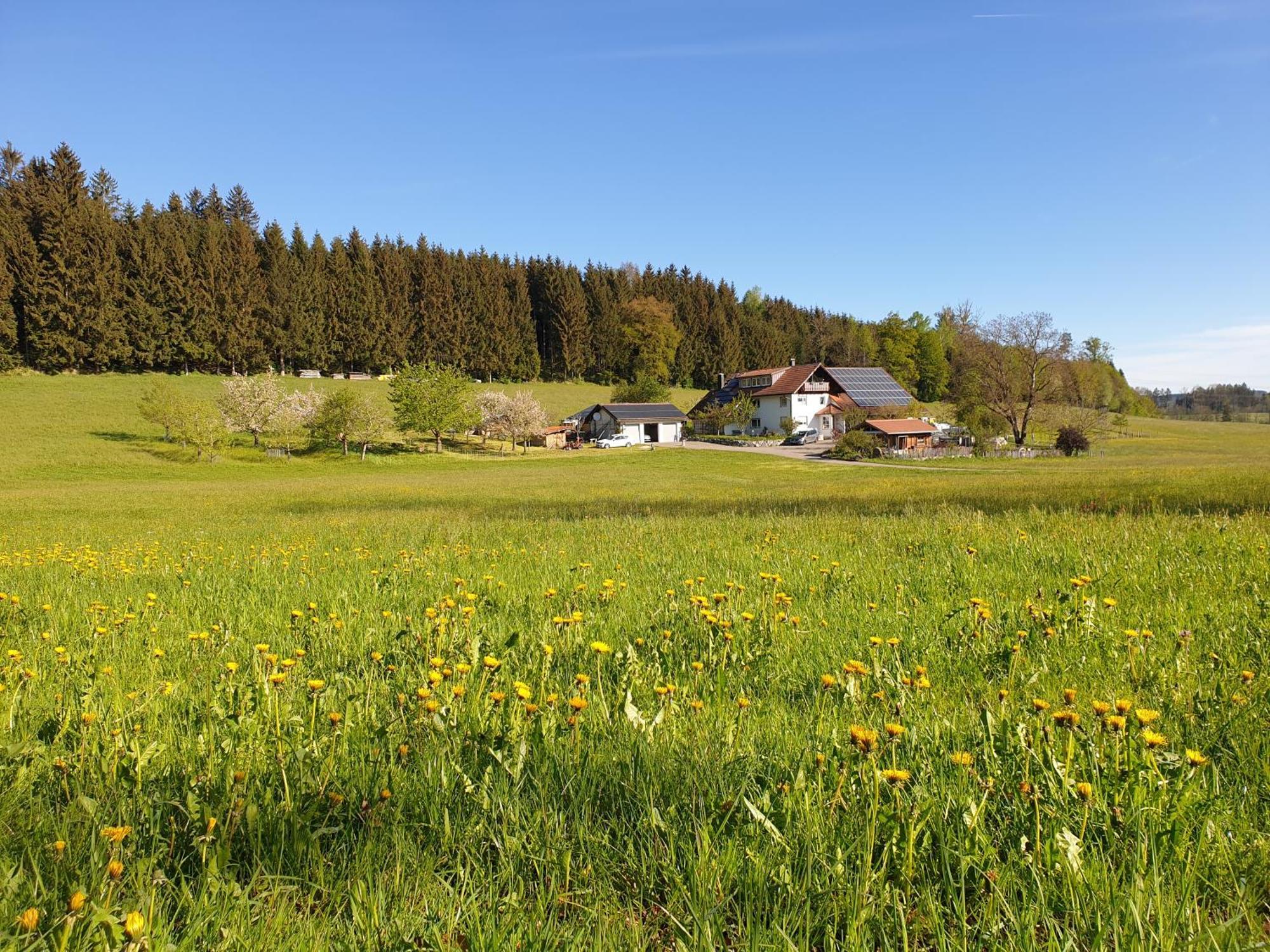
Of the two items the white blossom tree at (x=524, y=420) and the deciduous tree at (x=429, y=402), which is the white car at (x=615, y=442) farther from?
the deciduous tree at (x=429, y=402)

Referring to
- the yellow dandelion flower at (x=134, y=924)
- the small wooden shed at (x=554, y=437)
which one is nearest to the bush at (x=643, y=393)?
the small wooden shed at (x=554, y=437)

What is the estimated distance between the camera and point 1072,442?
195 feet

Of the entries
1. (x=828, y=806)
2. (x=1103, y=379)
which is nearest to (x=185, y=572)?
(x=828, y=806)

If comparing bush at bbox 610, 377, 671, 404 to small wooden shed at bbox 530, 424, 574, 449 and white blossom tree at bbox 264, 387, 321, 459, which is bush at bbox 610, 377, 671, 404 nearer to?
small wooden shed at bbox 530, 424, 574, 449

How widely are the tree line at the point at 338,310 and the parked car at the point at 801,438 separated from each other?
2074 centimetres

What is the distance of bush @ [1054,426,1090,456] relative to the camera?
5931cm

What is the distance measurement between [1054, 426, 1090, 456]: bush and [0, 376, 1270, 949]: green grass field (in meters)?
62.5

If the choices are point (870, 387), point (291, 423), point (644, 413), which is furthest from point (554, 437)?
point (870, 387)

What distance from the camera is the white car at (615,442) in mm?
75250

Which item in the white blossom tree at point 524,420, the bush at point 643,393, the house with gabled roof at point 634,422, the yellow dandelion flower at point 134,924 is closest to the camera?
the yellow dandelion flower at point 134,924

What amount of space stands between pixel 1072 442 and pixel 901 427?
52.2ft

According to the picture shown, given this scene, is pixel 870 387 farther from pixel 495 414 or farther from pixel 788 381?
pixel 495 414

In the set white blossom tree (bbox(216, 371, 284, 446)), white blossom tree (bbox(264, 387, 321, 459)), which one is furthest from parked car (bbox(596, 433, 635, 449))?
white blossom tree (bbox(216, 371, 284, 446))

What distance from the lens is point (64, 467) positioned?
138 feet
